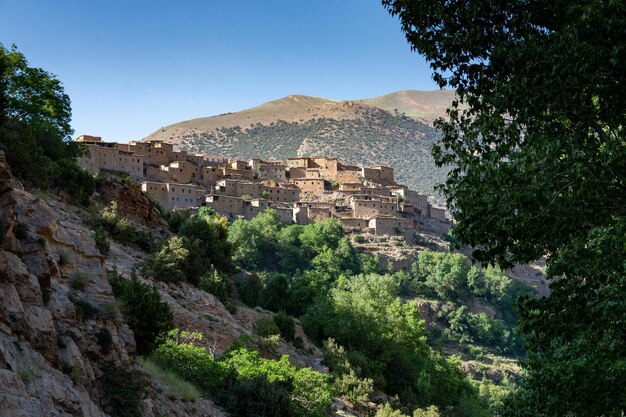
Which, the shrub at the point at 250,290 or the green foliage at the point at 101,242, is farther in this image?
the shrub at the point at 250,290

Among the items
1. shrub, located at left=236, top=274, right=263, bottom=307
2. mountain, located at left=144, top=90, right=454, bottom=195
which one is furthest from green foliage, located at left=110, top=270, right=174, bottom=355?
mountain, located at left=144, top=90, right=454, bottom=195

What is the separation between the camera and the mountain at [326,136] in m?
151

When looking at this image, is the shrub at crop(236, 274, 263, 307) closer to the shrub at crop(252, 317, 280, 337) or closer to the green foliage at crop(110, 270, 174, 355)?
the shrub at crop(252, 317, 280, 337)

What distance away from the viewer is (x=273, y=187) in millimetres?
79812

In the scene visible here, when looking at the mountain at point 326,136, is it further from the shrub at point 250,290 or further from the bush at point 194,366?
the bush at point 194,366

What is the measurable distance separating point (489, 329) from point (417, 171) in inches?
3400

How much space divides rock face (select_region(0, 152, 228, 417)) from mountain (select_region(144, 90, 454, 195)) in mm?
130052

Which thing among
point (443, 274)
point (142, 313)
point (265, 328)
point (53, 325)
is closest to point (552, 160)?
point (53, 325)

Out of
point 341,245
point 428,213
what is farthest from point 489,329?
point 428,213

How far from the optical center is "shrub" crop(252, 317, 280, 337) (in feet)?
71.6

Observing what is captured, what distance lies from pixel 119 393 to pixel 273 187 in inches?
2804

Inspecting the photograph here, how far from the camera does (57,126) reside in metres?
28.3

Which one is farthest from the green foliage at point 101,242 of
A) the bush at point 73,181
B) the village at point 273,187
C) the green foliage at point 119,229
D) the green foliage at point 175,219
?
the village at point 273,187

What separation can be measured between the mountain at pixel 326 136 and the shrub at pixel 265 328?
118m
